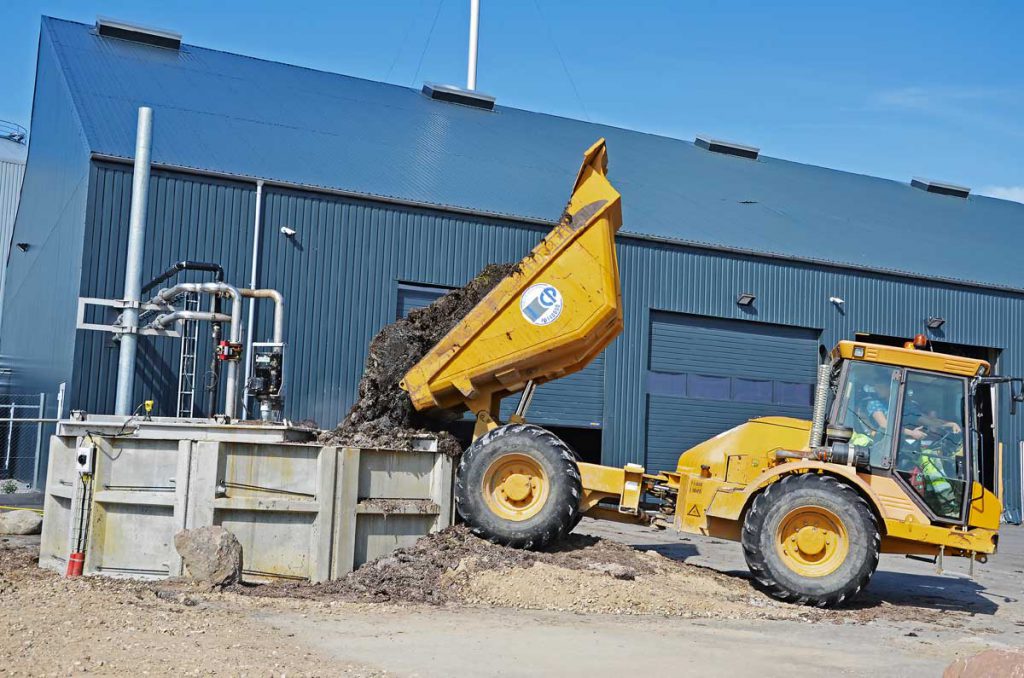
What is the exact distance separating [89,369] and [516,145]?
12.9 meters

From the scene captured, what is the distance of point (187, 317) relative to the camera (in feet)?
51.5

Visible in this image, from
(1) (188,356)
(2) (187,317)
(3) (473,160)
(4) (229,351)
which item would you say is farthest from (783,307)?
(4) (229,351)

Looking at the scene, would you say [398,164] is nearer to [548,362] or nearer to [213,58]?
[213,58]

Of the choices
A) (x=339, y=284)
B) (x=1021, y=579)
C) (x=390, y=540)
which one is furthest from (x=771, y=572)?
(x=339, y=284)

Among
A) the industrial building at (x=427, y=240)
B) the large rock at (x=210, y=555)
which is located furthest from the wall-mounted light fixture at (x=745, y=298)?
the large rock at (x=210, y=555)

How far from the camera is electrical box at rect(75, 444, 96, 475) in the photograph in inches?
421

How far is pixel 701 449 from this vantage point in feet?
41.2

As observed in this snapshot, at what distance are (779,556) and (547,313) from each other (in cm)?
345

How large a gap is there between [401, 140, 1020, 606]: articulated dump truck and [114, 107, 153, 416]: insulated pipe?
7358 millimetres

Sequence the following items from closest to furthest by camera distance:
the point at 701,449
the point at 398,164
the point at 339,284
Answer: the point at 701,449
the point at 339,284
the point at 398,164

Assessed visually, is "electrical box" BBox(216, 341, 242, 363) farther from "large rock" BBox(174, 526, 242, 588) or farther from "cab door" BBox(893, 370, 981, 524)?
"cab door" BBox(893, 370, 981, 524)

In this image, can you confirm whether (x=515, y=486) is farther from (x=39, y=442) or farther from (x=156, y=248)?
(x=39, y=442)

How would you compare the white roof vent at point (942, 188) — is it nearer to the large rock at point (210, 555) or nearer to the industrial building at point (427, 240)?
the industrial building at point (427, 240)

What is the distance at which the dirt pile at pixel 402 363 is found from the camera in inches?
469
